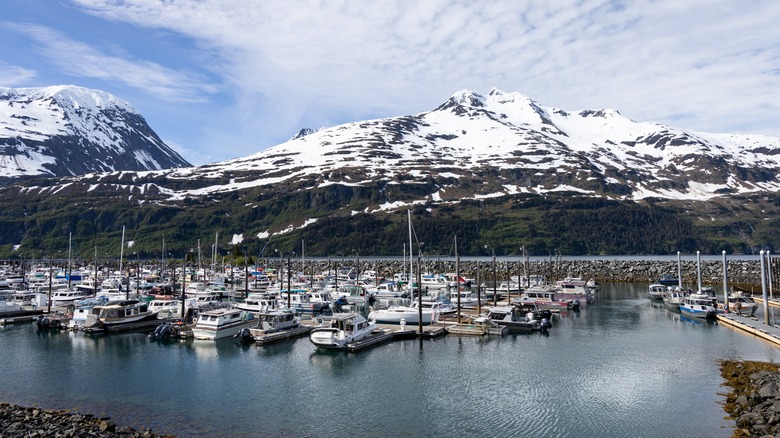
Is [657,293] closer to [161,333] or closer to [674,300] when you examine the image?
[674,300]

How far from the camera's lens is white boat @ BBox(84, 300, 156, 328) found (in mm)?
66062

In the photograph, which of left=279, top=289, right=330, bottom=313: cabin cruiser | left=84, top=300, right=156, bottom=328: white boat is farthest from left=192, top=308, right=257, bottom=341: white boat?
left=279, top=289, right=330, bottom=313: cabin cruiser

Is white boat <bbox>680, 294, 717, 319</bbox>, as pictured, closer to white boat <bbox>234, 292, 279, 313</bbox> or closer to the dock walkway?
the dock walkway

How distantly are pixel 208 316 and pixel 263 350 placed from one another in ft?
31.6

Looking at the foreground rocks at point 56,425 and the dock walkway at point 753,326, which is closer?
the foreground rocks at point 56,425

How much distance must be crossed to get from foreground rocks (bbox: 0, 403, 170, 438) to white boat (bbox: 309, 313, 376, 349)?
22836mm

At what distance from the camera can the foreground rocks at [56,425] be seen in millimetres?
30111

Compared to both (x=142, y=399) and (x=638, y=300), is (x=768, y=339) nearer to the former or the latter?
(x=638, y=300)

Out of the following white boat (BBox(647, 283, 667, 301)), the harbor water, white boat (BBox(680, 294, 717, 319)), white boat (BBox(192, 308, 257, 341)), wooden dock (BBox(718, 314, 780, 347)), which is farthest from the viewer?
white boat (BBox(647, 283, 667, 301))

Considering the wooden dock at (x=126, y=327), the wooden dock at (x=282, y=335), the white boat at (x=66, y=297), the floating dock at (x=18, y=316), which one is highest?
the white boat at (x=66, y=297)

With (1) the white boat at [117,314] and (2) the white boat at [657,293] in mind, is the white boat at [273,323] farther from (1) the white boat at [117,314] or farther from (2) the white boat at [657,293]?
(2) the white boat at [657,293]

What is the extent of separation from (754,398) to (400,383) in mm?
23148

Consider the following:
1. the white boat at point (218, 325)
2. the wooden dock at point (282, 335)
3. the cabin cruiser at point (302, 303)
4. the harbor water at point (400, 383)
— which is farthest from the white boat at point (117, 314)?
the wooden dock at point (282, 335)

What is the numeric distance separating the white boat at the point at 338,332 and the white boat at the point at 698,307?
4644 centimetres
